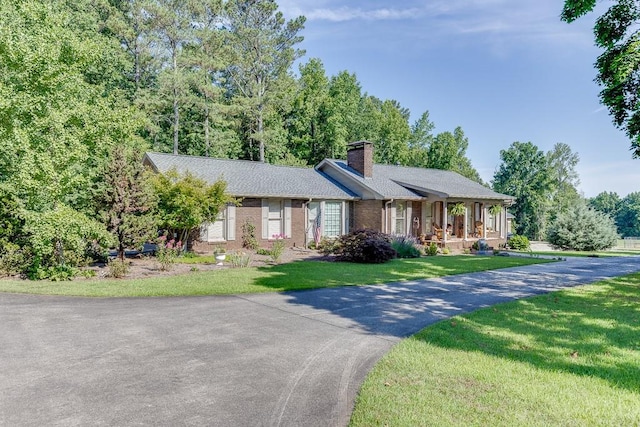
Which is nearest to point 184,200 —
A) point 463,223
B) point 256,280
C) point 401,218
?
point 256,280

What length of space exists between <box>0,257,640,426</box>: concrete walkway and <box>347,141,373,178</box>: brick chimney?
1432 centimetres

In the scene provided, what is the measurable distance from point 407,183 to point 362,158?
3.19m

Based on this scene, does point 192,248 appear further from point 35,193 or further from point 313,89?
point 313,89

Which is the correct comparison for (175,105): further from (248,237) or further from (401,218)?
(401,218)

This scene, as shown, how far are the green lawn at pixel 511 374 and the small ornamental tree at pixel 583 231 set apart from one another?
22.1m

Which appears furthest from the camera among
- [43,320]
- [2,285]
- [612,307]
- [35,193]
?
[35,193]

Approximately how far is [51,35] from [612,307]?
16.5 metres

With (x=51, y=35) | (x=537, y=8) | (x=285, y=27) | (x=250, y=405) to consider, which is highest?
(x=285, y=27)

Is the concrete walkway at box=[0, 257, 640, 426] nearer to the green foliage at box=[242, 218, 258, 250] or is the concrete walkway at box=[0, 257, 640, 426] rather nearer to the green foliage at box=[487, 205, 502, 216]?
the green foliage at box=[242, 218, 258, 250]

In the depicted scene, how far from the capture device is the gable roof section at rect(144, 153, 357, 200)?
19156mm

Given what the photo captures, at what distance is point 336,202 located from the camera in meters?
22.3

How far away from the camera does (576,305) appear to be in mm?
8609

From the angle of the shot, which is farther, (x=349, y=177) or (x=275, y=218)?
(x=349, y=177)

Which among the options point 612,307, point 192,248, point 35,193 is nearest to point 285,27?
point 192,248
